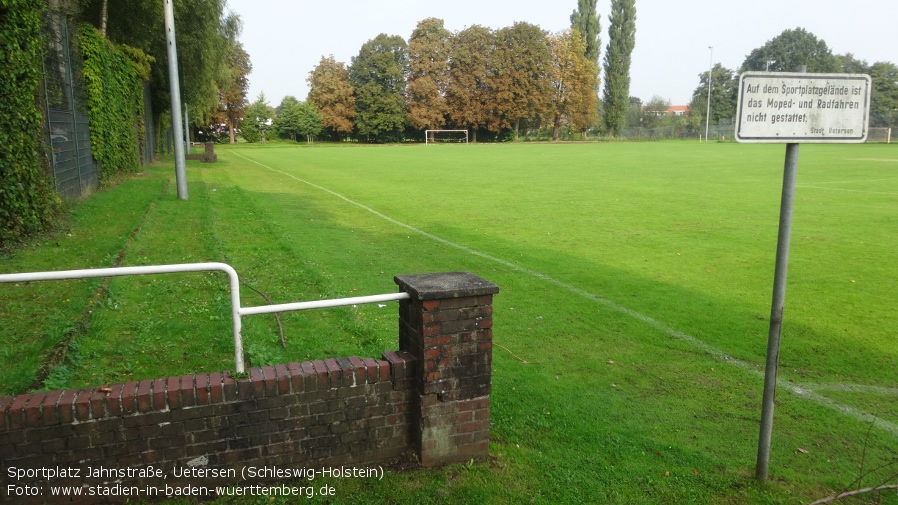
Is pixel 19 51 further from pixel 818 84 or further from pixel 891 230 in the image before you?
pixel 891 230

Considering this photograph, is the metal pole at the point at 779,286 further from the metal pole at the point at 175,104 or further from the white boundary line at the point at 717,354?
the metal pole at the point at 175,104

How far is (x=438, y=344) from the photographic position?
3.53 meters

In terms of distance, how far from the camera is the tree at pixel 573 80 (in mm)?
86500

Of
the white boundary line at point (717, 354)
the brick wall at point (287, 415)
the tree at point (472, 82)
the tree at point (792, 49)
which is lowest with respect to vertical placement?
the white boundary line at point (717, 354)

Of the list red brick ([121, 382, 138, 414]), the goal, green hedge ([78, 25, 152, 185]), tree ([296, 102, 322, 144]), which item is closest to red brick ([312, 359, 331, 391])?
red brick ([121, 382, 138, 414])

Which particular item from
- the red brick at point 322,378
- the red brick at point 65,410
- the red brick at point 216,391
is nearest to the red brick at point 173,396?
the red brick at point 216,391

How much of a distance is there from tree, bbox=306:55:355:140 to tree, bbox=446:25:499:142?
14.2 m

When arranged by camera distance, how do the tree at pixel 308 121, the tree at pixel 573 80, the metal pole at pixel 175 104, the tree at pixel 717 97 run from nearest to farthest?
the metal pole at pixel 175 104
the tree at pixel 573 80
the tree at pixel 308 121
the tree at pixel 717 97

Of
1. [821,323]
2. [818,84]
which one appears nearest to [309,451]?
[818,84]

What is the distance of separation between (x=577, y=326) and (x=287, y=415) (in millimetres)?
3697

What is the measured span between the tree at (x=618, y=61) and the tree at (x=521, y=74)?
868 cm

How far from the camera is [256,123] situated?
295ft

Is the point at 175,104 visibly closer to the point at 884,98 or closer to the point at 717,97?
the point at 884,98

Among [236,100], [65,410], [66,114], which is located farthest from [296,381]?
[236,100]
